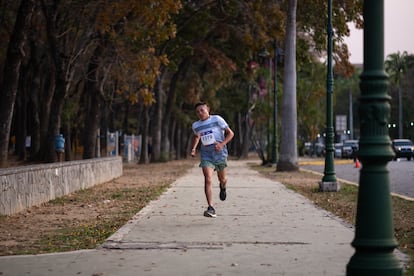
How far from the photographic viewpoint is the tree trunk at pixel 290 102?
3061 cm

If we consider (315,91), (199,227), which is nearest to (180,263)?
(199,227)

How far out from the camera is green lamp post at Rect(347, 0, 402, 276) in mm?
6062

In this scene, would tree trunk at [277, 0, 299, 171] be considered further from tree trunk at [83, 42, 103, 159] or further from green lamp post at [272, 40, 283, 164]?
green lamp post at [272, 40, 283, 164]

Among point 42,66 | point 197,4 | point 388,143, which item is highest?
point 197,4

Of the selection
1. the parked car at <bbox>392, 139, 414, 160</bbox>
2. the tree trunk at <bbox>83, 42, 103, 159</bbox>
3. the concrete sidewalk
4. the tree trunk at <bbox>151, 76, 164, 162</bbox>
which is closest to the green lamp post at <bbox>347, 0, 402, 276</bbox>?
the concrete sidewalk

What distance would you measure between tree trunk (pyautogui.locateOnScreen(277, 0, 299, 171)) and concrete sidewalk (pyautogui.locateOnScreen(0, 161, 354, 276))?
17.1 m

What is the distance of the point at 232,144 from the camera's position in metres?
93.5

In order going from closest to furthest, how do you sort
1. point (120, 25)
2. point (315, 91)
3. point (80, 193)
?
point (80, 193), point (120, 25), point (315, 91)

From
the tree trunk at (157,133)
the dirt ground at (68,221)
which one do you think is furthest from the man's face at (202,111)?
the tree trunk at (157,133)

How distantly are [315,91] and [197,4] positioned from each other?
37.9 feet

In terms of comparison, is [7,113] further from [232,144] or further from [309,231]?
[232,144]

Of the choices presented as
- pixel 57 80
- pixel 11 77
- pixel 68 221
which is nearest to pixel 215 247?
pixel 68 221

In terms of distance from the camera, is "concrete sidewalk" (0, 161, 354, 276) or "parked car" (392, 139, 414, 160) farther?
"parked car" (392, 139, 414, 160)

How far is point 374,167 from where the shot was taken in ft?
20.3
